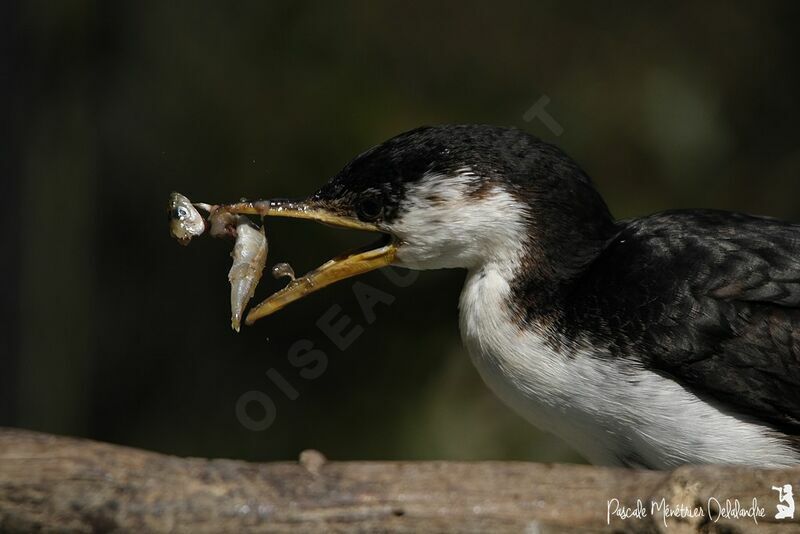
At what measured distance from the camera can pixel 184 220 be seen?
3.87 meters

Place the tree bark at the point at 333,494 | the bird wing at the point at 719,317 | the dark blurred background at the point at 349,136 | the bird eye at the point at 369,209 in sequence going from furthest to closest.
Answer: the dark blurred background at the point at 349,136 < the bird eye at the point at 369,209 < the bird wing at the point at 719,317 < the tree bark at the point at 333,494

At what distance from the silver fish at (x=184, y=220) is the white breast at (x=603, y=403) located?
3.15 ft

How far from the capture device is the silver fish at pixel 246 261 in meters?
3.79

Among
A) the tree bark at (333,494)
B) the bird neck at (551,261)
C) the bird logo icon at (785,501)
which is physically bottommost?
the bird logo icon at (785,501)

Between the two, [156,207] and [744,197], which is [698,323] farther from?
[156,207]

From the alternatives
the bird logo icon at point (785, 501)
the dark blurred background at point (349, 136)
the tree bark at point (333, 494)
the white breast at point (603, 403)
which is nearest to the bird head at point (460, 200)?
the white breast at point (603, 403)

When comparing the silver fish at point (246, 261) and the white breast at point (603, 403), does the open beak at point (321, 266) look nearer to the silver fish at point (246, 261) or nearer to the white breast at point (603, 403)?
the silver fish at point (246, 261)

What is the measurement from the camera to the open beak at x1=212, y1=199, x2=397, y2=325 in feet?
12.5

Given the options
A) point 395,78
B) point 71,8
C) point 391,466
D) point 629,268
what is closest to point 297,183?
point 395,78

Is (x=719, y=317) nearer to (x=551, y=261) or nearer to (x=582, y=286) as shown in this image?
(x=582, y=286)

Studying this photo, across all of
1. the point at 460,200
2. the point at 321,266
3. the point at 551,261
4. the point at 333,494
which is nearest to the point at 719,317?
the point at 551,261

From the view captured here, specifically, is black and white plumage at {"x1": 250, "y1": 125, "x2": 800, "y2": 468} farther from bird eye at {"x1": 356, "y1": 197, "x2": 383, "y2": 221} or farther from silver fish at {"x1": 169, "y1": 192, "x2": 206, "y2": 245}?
silver fish at {"x1": 169, "y1": 192, "x2": 206, "y2": 245}

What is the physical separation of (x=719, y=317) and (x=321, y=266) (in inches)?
50.7

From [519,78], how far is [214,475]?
4.07 m
